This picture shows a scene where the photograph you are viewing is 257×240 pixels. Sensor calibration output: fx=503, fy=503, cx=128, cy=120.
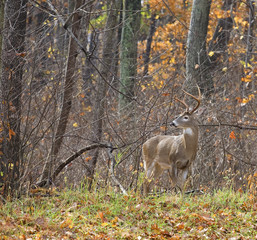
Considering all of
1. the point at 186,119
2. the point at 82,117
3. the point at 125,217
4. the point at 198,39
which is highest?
the point at 198,39

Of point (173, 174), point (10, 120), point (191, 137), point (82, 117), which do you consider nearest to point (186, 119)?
point (191, 137)

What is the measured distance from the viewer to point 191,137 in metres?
9.65

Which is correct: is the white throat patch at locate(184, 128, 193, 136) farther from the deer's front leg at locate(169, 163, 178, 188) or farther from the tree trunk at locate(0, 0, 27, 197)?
the tree trunk at locate(0, 0, 27, 197)

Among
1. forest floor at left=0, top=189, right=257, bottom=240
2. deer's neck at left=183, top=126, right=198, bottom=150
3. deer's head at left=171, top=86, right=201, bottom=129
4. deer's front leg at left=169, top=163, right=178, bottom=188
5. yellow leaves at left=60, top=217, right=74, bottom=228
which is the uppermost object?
deer's head at left=171, top=86, right=201, bottom=129

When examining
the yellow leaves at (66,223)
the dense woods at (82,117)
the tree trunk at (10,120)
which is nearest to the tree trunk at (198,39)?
the dense woods at (82,117)

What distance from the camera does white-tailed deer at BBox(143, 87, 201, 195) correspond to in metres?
9.59

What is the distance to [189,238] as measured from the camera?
20.0ft

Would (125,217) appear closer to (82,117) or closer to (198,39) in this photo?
(82,117)

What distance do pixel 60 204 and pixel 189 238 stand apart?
199 cm

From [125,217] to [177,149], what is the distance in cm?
336

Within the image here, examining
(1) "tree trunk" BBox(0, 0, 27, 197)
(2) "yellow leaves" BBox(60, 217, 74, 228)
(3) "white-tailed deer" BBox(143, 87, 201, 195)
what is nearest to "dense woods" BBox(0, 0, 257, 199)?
(1) "tree trunk" BBox(0, 0, 27, 197)

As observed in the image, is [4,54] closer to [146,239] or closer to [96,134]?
[146,239]

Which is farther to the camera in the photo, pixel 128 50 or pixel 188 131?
pixel 128 50

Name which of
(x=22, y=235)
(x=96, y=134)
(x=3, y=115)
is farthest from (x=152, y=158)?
(x=22, y=235)
